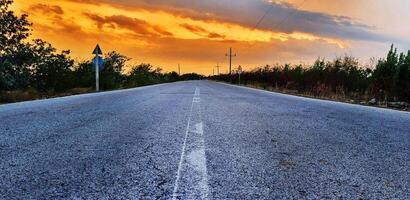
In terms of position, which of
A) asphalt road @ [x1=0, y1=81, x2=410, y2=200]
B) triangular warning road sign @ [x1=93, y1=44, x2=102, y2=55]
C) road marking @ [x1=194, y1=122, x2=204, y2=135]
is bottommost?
asphalt road @ [x1=0, y1=81, x2=410, y2=200]

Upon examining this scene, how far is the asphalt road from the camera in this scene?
8.73 ft

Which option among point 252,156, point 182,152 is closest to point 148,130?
point 182,152

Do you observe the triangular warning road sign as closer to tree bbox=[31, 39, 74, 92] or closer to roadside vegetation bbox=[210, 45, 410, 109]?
tree bbox=[31, 39, 74, 92]

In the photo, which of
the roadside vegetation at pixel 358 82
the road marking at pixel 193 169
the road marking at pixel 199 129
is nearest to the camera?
the road marking at pixel 193 169

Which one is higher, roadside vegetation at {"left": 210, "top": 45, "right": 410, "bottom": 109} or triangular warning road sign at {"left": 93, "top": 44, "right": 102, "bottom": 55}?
triangular warning road sign at {"left": 93, "top": 44, "right": 102, "bottom": 55}

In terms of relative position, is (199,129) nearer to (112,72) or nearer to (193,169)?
(193,169)

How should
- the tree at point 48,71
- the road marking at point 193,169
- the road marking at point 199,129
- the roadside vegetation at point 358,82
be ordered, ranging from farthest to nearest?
the tree at point 48,71 < the roadside vegetation at point 358,82 < the road marking at point 199,129 < the road marking at point 193,169

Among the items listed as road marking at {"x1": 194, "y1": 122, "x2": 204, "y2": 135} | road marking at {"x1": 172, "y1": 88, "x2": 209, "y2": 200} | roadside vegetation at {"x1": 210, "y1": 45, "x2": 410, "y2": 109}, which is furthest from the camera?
roadside vegetation at {"x1": 210, "y1": 45, "x2": 410, "y2": 109}

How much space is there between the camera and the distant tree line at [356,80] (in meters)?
16.4

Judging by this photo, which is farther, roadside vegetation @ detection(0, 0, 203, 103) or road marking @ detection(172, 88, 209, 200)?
roadside vegetation @ detection(0, 0, 203, 103)

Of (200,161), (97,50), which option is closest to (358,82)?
(97,50)

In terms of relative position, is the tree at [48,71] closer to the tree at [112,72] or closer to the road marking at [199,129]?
the tree at [112,72]

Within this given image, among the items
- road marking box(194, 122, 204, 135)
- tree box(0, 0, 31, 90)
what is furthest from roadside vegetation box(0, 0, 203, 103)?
road marking box(194, 122, 204, 135)

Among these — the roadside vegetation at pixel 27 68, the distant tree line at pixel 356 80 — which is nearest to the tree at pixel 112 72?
the roadside vegetation at pixel 27 68
